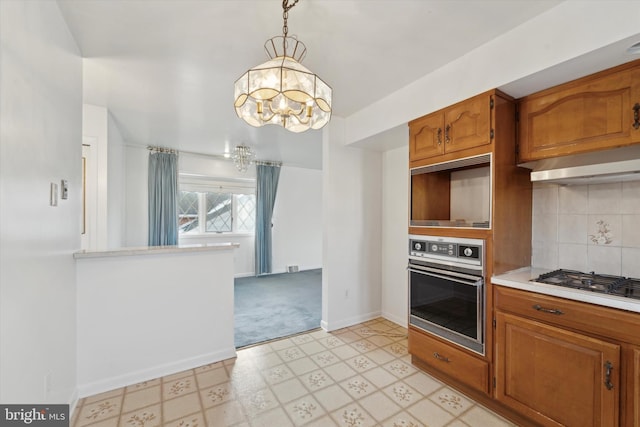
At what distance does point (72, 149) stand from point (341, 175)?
2.34 meters

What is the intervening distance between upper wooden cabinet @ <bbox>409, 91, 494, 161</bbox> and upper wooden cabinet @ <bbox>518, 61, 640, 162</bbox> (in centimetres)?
31

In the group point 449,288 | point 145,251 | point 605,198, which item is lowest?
point 449,288

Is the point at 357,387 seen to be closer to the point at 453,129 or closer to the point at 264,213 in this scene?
the point at 453,129

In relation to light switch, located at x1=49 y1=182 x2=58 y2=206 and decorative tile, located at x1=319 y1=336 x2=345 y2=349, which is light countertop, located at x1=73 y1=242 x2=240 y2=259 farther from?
decorative tile, located at x1=319 y1=336 x2=345 y2=349

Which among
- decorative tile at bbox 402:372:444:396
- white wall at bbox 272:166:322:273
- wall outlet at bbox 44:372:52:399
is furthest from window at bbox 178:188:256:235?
decorative tile at bbox 402:372:444:396

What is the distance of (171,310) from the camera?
216cm

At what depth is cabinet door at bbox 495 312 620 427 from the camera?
1277 mm

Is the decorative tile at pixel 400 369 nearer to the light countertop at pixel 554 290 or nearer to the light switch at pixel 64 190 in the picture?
the light countertop at pixel 554 290

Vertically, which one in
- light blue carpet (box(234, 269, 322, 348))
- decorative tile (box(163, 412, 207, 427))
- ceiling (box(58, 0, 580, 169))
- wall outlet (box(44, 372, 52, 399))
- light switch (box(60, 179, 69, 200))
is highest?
ceiling (box(58, 0, 580, 169))

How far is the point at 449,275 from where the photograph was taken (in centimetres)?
195

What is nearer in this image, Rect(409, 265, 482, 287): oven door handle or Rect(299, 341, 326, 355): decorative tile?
Rect(409, 265, 482, 287): oven door handle

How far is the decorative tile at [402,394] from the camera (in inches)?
71.7

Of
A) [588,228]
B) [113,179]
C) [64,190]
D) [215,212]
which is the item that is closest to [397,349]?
[588,228]

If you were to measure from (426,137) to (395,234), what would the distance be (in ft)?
4.51
